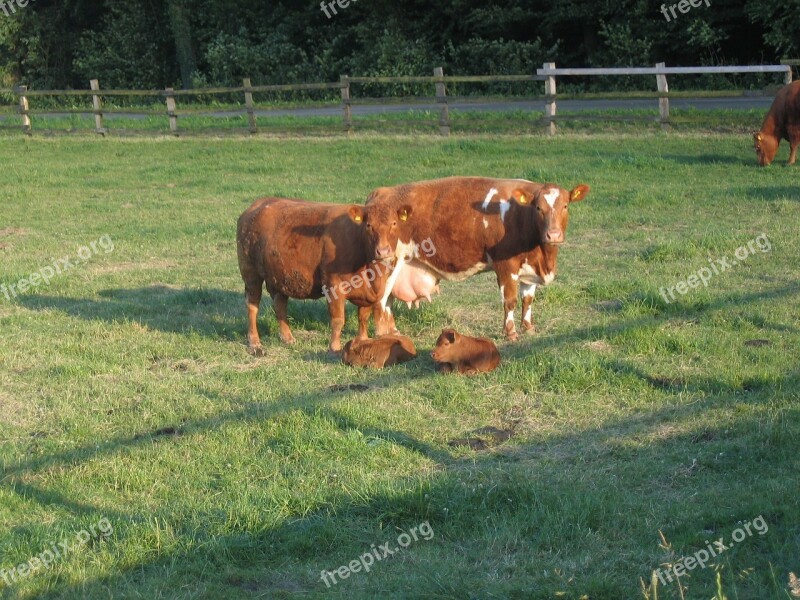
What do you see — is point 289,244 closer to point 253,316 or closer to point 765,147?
point 253,316

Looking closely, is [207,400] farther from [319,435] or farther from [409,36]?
[409,36]

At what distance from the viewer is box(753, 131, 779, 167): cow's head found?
58.9 ft

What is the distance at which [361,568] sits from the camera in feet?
17.3

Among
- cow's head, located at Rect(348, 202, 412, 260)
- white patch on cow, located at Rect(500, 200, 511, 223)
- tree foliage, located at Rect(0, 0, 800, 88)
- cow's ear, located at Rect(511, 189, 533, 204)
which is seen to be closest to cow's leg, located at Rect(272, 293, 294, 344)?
cow's head, located at Rect(348, 202, 412, 260)

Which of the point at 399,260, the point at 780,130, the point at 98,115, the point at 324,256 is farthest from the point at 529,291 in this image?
the point at 98,115

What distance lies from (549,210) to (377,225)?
145 centimetres

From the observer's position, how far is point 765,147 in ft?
59.0

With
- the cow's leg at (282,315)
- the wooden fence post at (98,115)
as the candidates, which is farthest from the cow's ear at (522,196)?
the wooden fence post at (98,115)

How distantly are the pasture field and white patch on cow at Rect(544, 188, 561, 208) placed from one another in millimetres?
1133

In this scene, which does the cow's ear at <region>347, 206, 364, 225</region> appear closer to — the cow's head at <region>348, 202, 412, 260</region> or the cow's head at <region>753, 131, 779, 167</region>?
the cow's head at <region>348, 202, 412, 260</region>

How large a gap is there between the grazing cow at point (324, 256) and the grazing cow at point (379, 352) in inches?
18.7

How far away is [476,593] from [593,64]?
30.9 meters

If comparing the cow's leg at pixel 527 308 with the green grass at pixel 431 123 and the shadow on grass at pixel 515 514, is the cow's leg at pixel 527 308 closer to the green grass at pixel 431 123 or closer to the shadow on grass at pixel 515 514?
the shadow on grass at pixel 515 514

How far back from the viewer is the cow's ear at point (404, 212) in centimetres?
906
